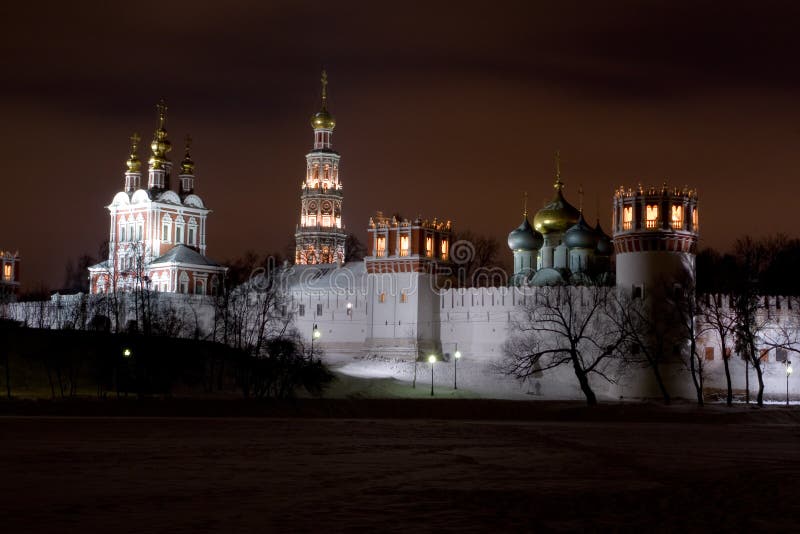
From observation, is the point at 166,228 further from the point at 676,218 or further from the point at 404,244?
the point at 676,218

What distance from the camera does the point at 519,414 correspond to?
130 feet

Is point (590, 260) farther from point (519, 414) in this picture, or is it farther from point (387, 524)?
point (387, 524)

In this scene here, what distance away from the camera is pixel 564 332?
55469 mm

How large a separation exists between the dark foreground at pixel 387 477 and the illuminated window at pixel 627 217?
1974 cm

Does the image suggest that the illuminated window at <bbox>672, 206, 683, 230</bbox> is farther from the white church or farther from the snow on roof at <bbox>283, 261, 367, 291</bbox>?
the snow on roof at <bbox>283, 261, 367, 291</bbox>

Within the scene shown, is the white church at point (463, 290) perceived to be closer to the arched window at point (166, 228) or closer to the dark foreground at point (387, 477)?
the arched window at point (166, 228)

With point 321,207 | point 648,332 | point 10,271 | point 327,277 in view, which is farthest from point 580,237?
point 10,271

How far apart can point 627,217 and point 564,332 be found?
6410 millimetres

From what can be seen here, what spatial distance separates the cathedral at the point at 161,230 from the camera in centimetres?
7875

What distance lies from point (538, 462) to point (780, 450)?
713 centimetres

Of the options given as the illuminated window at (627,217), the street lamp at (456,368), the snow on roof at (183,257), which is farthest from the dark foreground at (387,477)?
the snow on roof at (183,257)

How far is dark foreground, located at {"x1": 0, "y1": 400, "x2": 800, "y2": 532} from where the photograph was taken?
16641 millimetres

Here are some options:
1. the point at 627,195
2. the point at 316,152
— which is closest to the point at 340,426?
the point at 627,195

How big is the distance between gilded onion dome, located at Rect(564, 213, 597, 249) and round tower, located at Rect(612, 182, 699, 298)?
9584mm
